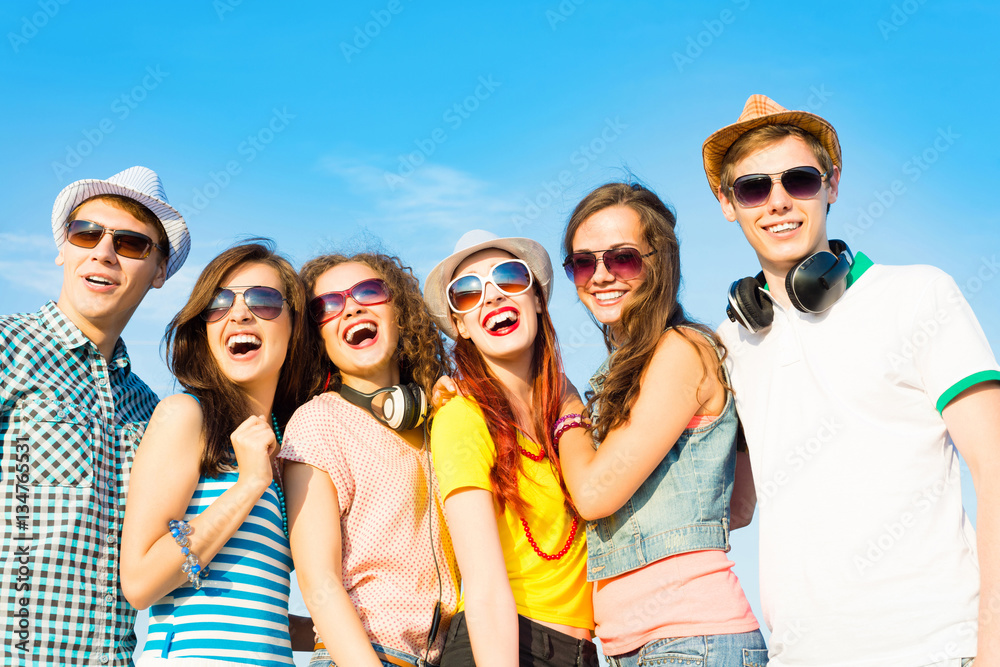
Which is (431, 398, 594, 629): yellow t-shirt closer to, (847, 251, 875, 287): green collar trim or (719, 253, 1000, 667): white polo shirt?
(719, 253, 1000, 667): white polo shirt

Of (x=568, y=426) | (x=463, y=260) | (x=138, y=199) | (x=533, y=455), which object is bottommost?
(x=533, y=455)

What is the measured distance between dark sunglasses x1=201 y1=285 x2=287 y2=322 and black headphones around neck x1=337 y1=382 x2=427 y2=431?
2.60ft

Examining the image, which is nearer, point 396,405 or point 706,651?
point 706,651

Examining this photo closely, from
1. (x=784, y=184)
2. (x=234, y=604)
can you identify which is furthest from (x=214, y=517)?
(x=784, y=184)

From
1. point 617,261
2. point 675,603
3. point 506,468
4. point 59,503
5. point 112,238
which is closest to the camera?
point 675,603

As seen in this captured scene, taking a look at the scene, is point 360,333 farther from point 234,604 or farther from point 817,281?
point 817,281

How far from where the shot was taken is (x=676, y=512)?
400 cm

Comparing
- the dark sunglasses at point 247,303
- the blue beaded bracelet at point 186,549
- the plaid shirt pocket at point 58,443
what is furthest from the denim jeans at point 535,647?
the plaid shirt pocket at point 58,443

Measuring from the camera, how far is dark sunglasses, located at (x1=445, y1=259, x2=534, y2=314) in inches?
185

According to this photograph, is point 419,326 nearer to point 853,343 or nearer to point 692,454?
point 692,454

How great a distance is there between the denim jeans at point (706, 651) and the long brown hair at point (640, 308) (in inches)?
44.4

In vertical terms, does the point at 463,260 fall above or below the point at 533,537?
above

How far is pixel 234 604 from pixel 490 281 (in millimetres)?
2361

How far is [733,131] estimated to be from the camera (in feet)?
15.1
